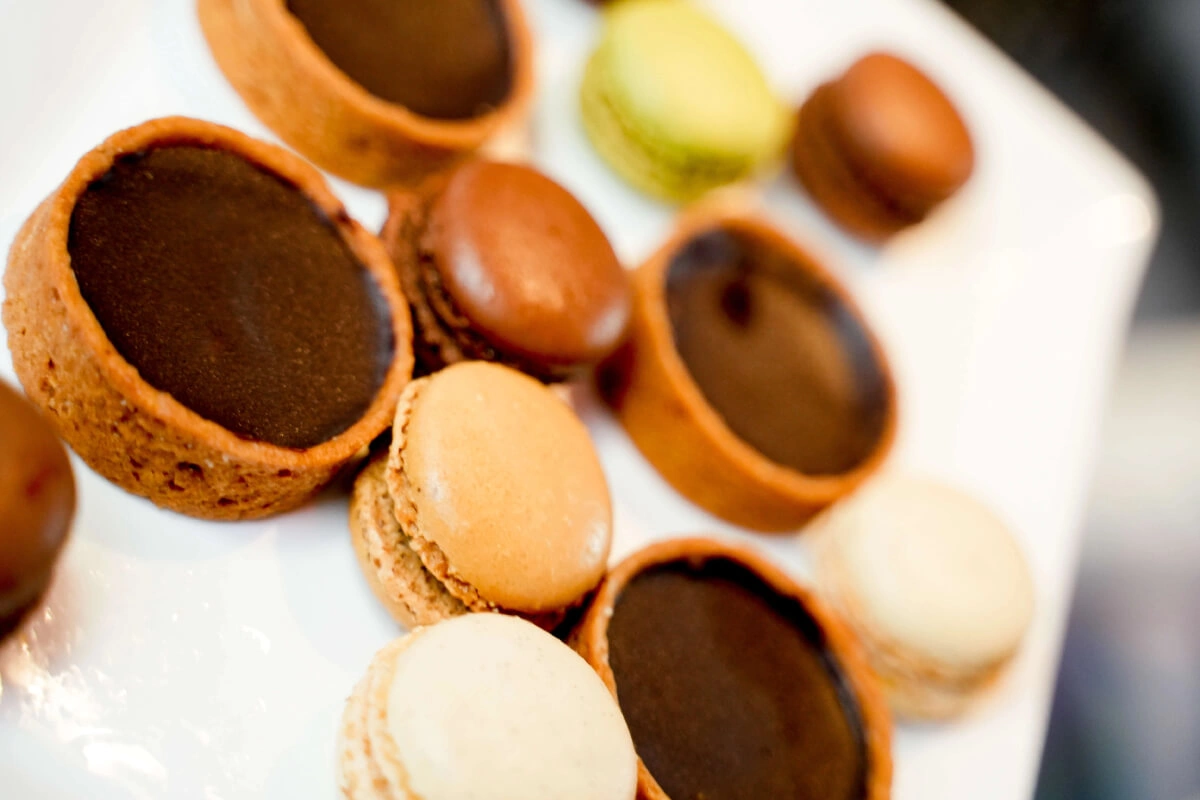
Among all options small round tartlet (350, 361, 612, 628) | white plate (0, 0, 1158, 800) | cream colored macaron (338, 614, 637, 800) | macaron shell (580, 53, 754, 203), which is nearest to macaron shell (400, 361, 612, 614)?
small round tartlet (350, 361, 612, 628)

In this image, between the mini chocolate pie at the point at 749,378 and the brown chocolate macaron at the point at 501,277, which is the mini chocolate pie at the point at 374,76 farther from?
the mini chocolate pie at the point at 749,378

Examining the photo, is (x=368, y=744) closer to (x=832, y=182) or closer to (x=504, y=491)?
(x=504, y=491)

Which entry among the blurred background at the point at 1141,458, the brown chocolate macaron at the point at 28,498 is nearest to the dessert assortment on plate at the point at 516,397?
the brown chocolate macaron at the point at 28,498

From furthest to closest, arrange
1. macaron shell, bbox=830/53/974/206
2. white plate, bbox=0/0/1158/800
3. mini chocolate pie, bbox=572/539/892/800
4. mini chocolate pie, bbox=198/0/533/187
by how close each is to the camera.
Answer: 1. macaron shell, bbox=830/53/974/206
2. mini chocolate pie, bbox=198/0/533/187
3. mini chocolate pie, bbox=572/539/892/800
4. white plate, bbox=0/0/1158/800

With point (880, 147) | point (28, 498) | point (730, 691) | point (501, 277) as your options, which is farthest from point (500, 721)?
point (880, 147)

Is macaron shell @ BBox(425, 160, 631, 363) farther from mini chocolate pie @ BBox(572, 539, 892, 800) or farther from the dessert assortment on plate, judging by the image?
mini chocolate pie @ BBox(572, 539, 892, 800)
